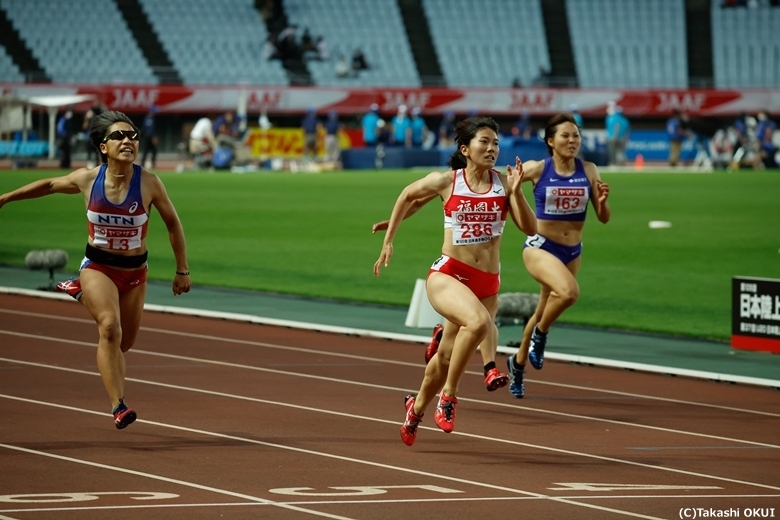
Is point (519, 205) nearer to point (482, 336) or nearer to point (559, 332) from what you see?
point (482, 336)

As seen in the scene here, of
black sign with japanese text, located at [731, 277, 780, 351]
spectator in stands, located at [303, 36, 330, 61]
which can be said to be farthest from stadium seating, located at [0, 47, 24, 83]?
black sign with japanese text, located at [731, 277, 780, 351]

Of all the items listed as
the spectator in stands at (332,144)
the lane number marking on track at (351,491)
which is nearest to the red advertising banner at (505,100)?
the spectator in stands at (332,144)

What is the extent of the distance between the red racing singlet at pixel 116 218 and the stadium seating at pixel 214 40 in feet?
149

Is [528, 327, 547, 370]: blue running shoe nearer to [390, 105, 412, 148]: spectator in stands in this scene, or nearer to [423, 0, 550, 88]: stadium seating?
[390, 105, 412, 148]: spectator in stands

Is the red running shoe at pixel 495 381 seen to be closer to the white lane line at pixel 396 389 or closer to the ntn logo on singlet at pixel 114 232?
the white lane line at pixel 396 389

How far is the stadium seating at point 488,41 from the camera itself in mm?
56844

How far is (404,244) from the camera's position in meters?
23.2

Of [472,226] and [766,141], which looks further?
[766,141]

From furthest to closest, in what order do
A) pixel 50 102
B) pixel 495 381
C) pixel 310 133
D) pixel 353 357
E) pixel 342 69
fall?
pixel 342 69 < pixel 310 133 < pixel 50 102 < pixel 353 357 < pixel 495 381

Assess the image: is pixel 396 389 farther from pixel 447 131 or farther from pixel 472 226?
pixel 447 131

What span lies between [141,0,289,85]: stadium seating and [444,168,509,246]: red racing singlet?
150ft

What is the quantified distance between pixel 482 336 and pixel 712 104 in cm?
4614

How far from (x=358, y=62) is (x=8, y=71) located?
43.0 feet

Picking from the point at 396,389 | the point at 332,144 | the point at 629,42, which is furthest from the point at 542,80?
the point at 396,389
